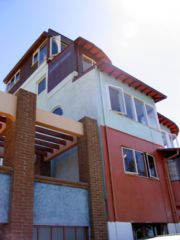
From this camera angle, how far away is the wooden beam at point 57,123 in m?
8.99

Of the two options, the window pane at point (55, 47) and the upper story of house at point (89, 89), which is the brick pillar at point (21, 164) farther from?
the window pane at point (55, 47)

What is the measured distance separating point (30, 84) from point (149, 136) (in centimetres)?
931

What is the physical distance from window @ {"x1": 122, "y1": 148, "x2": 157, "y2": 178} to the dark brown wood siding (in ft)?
18.8

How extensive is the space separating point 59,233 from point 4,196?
91.3 inches

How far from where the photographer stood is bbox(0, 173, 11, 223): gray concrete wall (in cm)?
669

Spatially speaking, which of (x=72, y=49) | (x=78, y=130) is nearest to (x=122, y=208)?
(x=78, y=130)

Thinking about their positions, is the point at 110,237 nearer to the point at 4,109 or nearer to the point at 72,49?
the point at 4,109

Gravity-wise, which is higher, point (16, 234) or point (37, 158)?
point (37, 158)

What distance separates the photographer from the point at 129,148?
452 inches

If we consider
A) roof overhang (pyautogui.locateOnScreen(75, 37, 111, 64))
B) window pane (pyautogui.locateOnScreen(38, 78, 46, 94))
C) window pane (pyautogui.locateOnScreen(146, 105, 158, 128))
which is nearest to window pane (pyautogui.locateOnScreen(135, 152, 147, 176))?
window pane (pyautogui.locateOnScreen(146, 105, 158, 128))

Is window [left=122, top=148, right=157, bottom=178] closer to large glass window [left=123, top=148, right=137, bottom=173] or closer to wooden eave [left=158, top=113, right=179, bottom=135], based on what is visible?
large glass window [left=123, top=148, right=137, bottom=173]

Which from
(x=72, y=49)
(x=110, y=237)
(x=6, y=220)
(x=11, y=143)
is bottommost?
(x=110, y=237)

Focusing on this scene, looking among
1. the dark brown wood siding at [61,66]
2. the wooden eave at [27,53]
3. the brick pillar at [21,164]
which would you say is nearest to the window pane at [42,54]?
the wooden eave at [27,53]

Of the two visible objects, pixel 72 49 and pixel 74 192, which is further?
pixel 72 49
